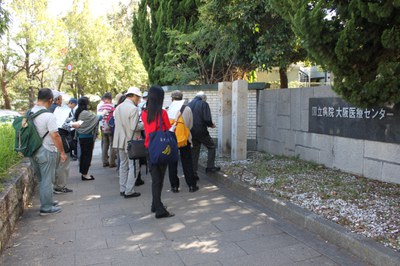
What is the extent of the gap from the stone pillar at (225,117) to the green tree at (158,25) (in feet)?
11.8

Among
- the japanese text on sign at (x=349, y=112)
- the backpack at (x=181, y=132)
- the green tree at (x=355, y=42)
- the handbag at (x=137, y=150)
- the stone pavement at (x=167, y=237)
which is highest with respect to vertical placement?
the green tree at (x=355, y=42)

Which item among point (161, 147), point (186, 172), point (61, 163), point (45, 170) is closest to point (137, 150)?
point (161, 147)

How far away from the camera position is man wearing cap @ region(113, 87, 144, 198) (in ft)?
19.3

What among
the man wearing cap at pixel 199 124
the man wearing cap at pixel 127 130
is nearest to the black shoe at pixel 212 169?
the man wearing cap at pixel 199 124

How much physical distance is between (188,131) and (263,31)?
3483mm

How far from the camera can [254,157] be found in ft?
28.5

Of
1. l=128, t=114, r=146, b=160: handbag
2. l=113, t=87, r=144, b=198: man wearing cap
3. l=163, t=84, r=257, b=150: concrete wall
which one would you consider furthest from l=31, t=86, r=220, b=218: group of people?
l=163, t=84, r=257, b=150: concrete wall

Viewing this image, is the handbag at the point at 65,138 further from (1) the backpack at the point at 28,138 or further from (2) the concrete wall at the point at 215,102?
(2) the concrete wall at the point at 215,102

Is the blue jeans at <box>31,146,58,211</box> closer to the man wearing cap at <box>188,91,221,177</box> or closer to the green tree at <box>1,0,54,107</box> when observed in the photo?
the man wearing cap at <box>188,91,221,177</box>

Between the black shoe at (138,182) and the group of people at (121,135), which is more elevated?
the group of people at (121,135)

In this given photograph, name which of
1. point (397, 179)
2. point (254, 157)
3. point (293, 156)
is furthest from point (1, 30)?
point (397, 179)

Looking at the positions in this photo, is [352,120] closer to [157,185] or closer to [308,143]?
A: [308,143]

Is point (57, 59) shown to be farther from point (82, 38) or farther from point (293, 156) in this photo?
point (293, 156)

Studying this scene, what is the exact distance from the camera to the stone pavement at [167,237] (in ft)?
12.2
